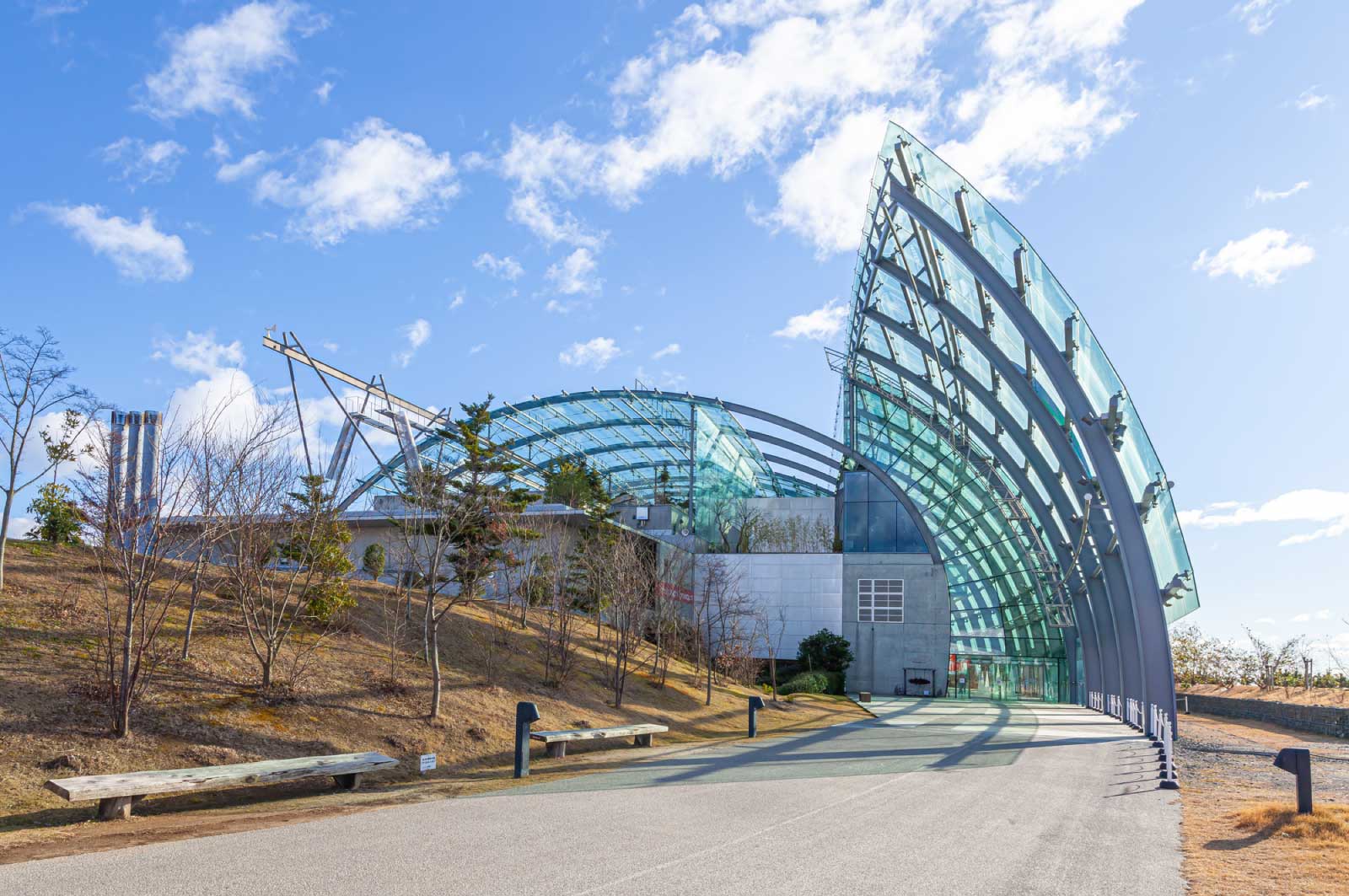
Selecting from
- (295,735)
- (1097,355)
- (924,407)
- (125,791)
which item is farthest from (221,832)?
(924,407)

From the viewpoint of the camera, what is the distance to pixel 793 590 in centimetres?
4481

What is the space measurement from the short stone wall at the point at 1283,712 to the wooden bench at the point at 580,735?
14101mm

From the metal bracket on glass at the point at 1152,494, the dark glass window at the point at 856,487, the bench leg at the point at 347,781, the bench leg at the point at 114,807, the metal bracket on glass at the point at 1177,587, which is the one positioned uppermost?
the dark glass window at the point at 856,487

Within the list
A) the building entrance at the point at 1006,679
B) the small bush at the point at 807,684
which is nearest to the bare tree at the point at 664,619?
the small bush at the point at 807,684

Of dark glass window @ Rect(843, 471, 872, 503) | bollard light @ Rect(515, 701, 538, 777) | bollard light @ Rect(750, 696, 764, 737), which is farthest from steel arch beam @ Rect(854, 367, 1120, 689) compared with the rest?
bollard light @ Rect(515, 701, 538, 777)

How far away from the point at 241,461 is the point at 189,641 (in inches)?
123

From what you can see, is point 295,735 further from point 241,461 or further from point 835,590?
point 835,590

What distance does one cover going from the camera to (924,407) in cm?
3712

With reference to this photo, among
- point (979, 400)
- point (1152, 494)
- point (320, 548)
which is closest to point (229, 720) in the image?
point (320, 548)

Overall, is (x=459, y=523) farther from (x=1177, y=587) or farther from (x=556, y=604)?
(x=1177, y=587)

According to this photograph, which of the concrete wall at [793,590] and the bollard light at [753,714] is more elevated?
the concrete wall at [793,590]

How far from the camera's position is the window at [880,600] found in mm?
43906

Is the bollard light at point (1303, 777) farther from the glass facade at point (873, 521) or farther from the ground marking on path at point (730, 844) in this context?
the glass facade at point (873, 521)

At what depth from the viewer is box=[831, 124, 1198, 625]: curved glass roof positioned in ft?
66.9
